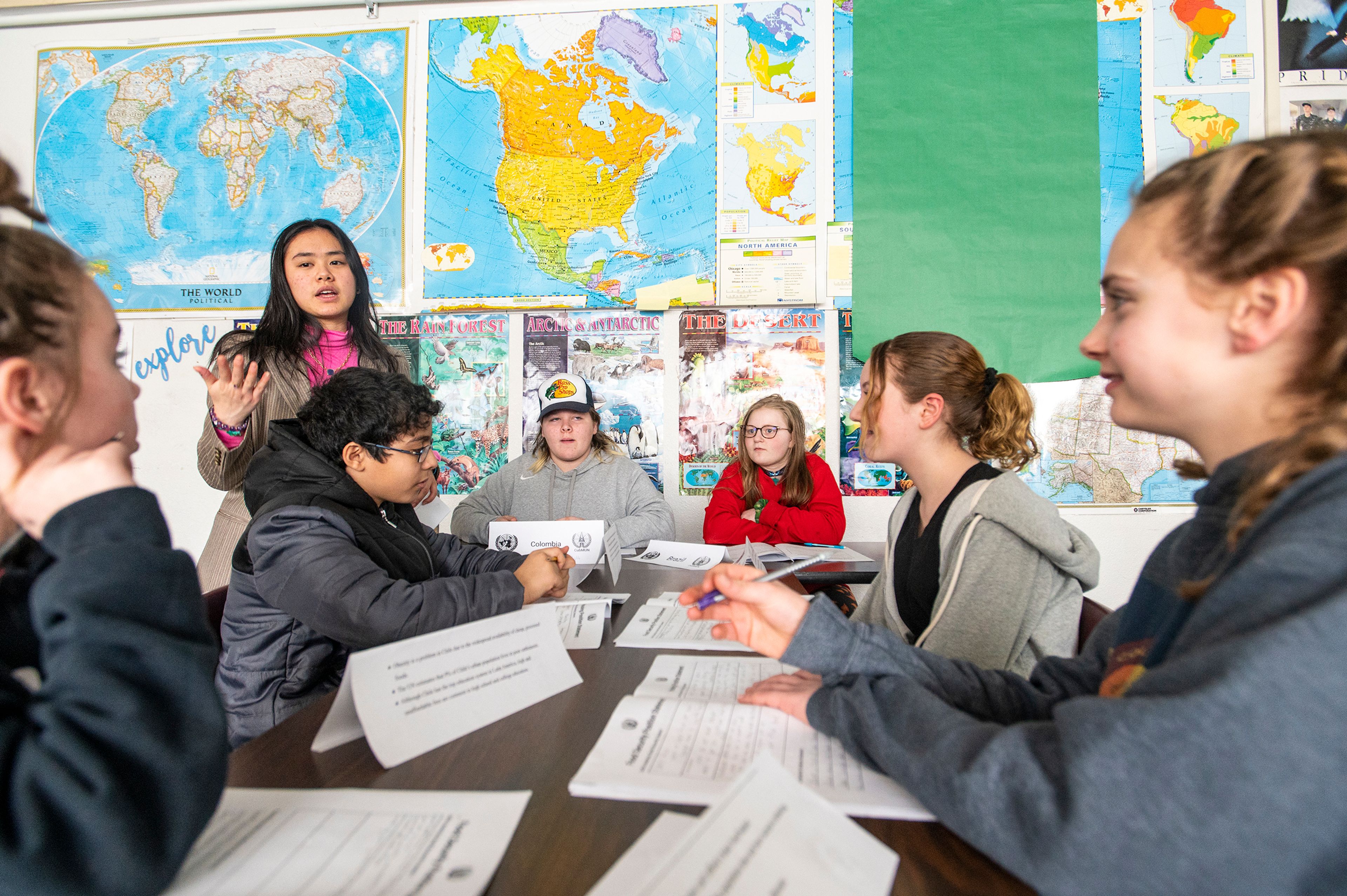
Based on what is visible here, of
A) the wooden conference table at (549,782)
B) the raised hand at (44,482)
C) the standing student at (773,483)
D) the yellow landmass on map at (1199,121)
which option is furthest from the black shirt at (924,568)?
the yellow landmass on map at (1199,121)

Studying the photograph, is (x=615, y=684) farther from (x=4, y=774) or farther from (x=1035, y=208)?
(x=1035, y=208)

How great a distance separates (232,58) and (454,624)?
8.87 ft

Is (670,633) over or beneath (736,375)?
beneath

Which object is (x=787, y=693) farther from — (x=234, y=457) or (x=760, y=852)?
(x=234, y=457)

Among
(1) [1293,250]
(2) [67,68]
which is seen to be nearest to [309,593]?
(1) [1293,250]

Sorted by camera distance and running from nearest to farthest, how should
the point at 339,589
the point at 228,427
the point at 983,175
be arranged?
the point at 339,589, the point at 228,427, the point at 983,175

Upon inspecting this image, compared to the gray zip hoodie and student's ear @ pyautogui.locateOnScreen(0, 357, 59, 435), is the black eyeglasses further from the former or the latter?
the gray zip hoodie

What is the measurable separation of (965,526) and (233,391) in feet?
5.21

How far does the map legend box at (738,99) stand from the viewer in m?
2.51

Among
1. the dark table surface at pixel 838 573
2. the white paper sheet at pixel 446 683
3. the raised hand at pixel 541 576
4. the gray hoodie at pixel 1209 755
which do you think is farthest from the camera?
the dark table surface at pixel 838 573

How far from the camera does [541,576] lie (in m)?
1.21

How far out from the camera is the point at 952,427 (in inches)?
54.1

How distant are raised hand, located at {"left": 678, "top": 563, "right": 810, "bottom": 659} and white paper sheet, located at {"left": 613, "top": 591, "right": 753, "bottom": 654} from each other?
14 cm

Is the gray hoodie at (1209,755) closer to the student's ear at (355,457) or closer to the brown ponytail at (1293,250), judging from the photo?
the brown ponytail at (1293,250)
